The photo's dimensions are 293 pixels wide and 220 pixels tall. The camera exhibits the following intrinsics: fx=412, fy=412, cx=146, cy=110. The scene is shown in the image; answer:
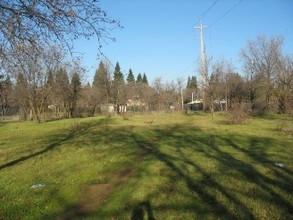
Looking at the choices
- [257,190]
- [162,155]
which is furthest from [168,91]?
[257,190]

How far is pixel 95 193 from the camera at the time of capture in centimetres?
980

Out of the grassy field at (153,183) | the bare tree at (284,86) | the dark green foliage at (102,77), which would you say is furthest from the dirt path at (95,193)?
the dark green foliage at (102,77)

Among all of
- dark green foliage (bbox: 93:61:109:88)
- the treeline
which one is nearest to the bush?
the treeline

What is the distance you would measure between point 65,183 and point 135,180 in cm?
189

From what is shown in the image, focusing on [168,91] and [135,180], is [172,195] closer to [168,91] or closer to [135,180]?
[135,180]

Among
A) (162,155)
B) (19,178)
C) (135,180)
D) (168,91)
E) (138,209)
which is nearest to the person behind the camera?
(138,209)

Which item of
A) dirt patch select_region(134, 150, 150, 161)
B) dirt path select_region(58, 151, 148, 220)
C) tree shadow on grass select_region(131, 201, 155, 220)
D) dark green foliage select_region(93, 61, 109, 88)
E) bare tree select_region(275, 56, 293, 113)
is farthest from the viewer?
dark green foliage select_region(93, 61, 109, 88)

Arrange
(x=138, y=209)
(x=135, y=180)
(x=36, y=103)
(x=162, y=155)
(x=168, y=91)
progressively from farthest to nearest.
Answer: (x=168, y=91), (x=36, y=103), (x=162, y=155), (x=135, y=180), (x=138, y=209)

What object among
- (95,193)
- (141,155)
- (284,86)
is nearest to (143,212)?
(95,193)

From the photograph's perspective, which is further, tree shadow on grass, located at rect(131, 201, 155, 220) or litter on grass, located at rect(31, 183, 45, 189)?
litter on grass, located at rect(31, 183, 45, 189)

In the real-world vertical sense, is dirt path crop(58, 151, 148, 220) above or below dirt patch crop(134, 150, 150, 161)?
→ below

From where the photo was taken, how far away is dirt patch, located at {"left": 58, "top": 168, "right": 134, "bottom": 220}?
8273 millimetres

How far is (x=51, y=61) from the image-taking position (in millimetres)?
10516

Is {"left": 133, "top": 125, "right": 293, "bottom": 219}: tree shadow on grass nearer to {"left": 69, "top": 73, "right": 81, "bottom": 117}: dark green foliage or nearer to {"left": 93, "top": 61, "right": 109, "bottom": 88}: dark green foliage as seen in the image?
{"left": 69, "top": 73, "right": 81, "bottom": 117}: dark green foliage
